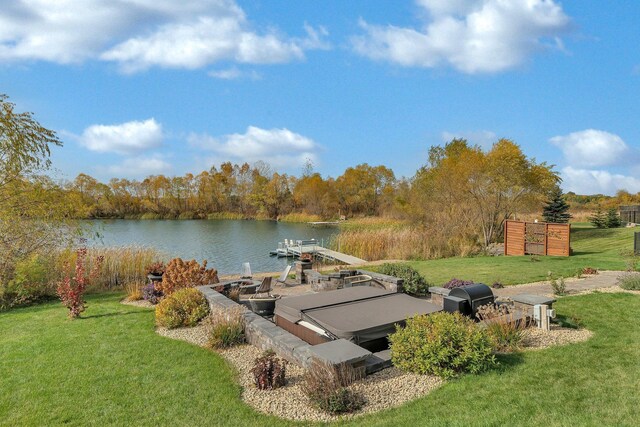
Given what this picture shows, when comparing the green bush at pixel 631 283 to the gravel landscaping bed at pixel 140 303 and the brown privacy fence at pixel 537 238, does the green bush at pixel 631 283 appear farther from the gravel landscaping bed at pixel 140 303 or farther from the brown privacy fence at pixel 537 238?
the gravel landscaping bed at pixel 140 303

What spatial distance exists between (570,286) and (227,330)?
7658mm

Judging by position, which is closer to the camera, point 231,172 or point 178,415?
point 178,415

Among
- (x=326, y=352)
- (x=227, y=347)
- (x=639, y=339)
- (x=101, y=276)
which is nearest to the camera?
(x=326, y=352)

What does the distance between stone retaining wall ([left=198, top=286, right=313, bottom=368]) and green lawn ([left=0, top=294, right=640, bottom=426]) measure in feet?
2.09

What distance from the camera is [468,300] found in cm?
610

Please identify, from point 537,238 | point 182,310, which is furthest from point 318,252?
point 182,310

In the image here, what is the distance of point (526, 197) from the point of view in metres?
22.0

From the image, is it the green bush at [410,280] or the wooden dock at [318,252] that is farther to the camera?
the wooden dock at [318,252]

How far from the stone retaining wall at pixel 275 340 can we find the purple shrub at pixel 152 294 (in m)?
2.72

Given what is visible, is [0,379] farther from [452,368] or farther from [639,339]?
[639,339]

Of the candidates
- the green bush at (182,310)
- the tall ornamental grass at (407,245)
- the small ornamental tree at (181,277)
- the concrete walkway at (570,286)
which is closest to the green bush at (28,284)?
the small ornamental tree at (181,277)

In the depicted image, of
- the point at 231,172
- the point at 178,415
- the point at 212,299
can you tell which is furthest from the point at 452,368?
the point at 231,172

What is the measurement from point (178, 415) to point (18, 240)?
888cm

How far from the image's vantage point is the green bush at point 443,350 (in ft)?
14.1
